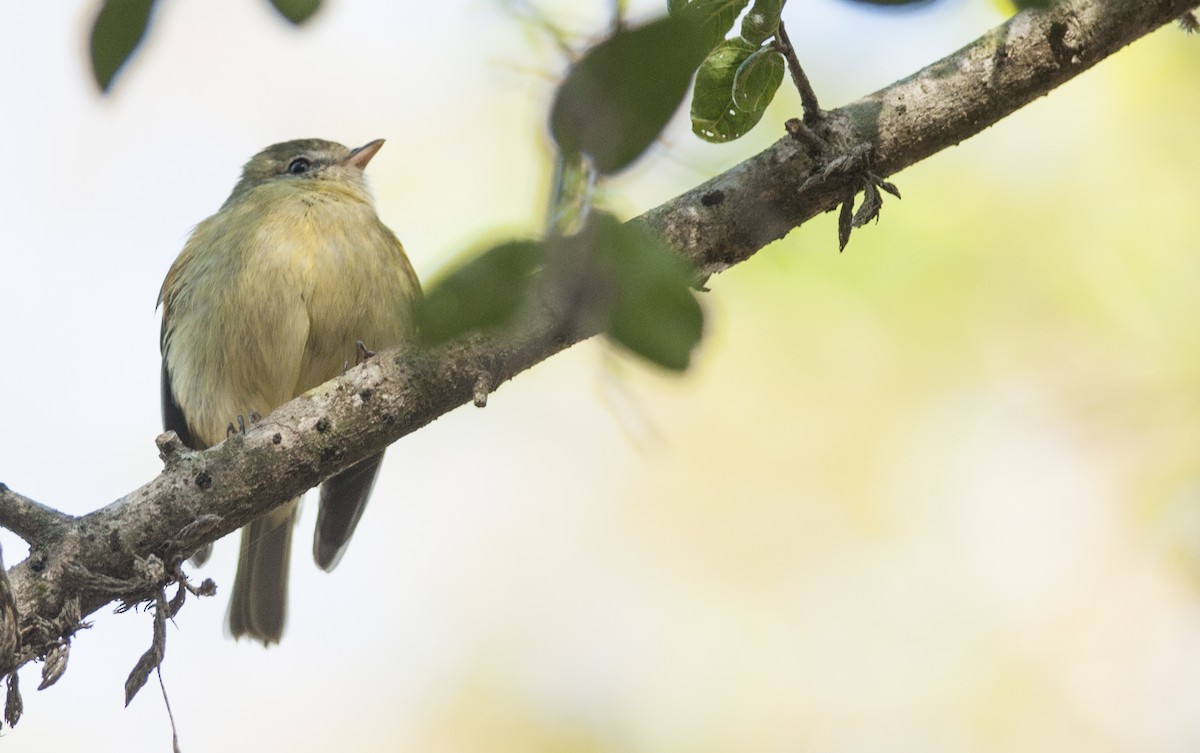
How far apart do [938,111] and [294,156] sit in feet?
11.3

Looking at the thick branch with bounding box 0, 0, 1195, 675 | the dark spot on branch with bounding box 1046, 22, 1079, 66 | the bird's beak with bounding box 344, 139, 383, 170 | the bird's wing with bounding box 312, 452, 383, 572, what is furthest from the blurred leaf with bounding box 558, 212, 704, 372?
the bird's beak with bounding box 344, 139, 383, 170

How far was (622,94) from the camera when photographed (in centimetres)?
81

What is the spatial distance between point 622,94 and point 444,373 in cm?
179

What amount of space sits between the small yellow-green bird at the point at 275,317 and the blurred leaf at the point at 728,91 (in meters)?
2.34

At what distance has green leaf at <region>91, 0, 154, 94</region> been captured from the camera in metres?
0.92

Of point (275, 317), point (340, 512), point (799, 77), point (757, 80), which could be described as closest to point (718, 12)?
point (757, 80)

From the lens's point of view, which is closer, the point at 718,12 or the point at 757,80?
the point at 718,12

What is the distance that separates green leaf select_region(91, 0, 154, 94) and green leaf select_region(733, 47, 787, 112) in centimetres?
96

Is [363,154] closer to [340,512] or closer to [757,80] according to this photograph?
[340,512]

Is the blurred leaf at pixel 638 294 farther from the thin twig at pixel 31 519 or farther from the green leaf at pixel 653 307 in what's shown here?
the thin twig at pixel 31 519

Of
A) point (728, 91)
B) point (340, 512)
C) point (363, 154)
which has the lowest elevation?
point (340, 512)

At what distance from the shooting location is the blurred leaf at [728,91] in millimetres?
1735

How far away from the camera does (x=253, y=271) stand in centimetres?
415

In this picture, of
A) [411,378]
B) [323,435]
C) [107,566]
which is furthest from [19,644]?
[411,378]
